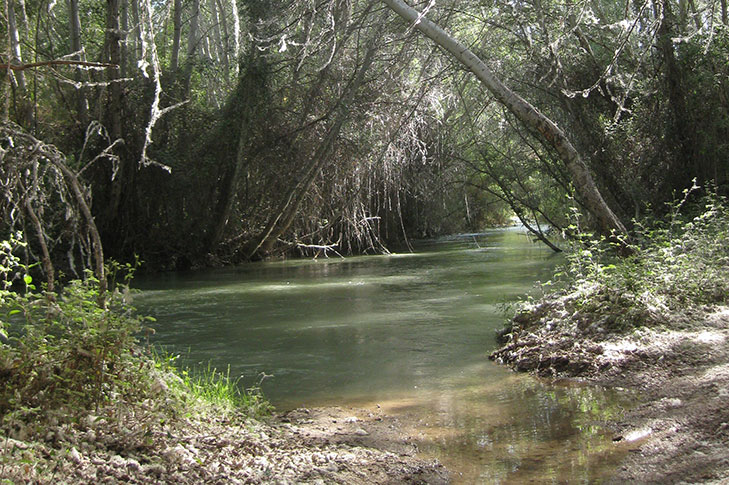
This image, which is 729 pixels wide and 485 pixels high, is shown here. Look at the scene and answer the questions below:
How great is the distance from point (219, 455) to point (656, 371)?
3808 mm

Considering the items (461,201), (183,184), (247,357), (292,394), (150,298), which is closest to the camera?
(292,394)

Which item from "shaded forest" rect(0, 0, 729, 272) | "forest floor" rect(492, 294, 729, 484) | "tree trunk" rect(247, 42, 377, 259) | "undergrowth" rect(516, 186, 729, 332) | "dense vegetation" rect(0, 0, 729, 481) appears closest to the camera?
"forest floor" rect(492, 294, 729, 484)

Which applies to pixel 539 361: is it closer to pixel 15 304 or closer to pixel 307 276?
pixel 15 304

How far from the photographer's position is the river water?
4.75 meters

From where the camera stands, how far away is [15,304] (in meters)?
4.12

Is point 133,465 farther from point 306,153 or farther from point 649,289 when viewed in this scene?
point 306,153

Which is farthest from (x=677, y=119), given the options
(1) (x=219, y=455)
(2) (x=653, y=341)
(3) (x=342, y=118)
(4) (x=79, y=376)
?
(4) (x=79, y=376)

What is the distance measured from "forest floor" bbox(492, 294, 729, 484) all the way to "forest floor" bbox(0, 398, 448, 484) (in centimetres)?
137

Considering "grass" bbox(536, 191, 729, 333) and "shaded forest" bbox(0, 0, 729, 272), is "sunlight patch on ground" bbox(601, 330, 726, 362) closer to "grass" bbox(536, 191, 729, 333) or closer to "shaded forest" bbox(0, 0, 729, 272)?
"grass" bbox(536, 191, 729, 333)

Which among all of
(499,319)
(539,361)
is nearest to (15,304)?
(539,361)

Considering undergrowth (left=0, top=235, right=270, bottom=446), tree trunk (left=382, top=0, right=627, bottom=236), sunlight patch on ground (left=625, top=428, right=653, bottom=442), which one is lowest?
sunlight patch on ground (left=625, top=428, right=653, bottom=442)

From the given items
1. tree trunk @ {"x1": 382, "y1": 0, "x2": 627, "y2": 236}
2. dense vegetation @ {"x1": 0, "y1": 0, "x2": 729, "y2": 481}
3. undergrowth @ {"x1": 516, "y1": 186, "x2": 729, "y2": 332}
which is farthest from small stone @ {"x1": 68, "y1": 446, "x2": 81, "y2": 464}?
tree trunk @ {"x1": 382, "y1": 0, "x2": 627, "y2": 236}

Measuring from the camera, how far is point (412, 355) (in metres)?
8.05

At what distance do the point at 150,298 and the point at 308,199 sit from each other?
7987 mm
